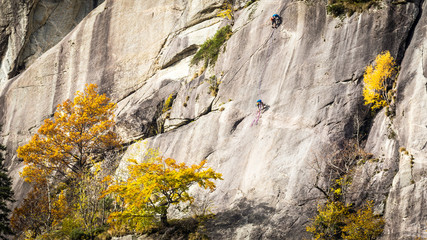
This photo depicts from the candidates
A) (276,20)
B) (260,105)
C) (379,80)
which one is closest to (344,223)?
(379,80)

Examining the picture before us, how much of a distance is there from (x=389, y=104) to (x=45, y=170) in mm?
25354

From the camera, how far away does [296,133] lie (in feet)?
79.1

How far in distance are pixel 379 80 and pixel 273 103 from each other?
6.49 meters

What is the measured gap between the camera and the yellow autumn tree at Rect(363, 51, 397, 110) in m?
23.0

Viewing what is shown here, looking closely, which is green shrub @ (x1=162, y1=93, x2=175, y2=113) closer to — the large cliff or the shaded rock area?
the large cliff

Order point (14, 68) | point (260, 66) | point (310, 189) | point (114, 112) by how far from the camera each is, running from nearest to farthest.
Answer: point (310, 189) < point (260, 66) < point (114, 112) < point (14, 68)

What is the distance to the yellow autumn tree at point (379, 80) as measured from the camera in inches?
907

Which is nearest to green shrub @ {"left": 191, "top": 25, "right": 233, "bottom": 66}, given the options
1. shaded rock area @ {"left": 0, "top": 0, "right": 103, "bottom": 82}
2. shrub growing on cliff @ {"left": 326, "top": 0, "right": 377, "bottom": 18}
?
shrub growing on cliff @ {"left": 326, "top": 0, "right": 377, "bottom": 18}

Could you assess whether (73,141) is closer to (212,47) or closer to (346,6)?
(212,47)

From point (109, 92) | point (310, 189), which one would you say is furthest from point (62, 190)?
point (310, 189)

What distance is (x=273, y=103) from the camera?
1038 inches

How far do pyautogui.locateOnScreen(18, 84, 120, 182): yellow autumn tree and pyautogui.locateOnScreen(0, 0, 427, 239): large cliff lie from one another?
70.8 inches

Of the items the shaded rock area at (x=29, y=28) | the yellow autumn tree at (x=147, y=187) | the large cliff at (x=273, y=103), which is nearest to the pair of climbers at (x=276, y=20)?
the large cliff at (x=273, y=103)

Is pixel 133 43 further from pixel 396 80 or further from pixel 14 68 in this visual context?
pixel 396 80
